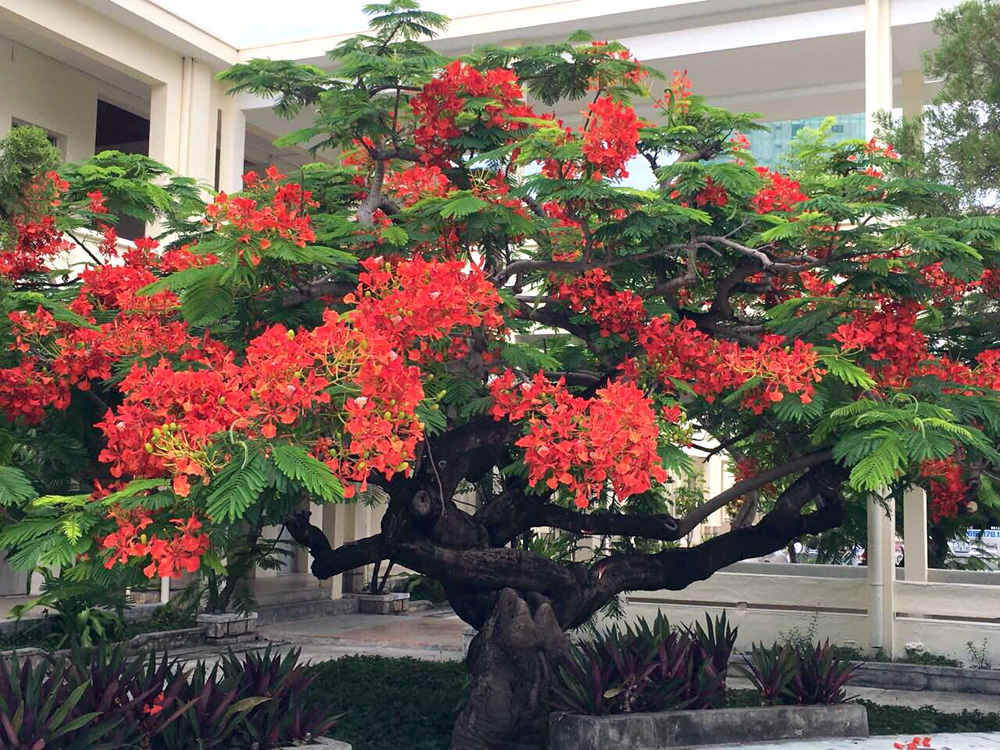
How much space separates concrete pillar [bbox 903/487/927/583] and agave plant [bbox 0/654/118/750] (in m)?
9.93

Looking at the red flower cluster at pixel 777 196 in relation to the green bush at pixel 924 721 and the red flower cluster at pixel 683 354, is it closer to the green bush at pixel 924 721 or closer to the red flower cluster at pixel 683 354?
the red flower cluster at pixel 683 354

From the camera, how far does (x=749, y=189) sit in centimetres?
695

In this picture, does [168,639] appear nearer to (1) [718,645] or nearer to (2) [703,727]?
(1) [718,645]

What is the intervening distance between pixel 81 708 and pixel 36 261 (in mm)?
3128

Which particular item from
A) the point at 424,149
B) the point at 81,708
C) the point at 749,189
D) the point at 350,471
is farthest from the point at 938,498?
the point at 81,708

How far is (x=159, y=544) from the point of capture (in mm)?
5098

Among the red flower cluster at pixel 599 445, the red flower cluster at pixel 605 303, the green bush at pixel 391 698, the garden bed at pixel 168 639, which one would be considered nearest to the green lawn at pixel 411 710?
the green bush at pixel 391 698

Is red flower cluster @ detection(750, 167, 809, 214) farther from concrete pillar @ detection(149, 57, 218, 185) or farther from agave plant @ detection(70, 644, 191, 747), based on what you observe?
concrete pillar @ detection(149, 57, 218, 185)

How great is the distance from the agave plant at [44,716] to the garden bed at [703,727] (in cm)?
329

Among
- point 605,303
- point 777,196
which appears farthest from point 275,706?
point 777,196

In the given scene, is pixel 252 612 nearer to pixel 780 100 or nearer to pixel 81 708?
pixel 81 708

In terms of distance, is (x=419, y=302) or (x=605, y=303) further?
(x=605, y=303)

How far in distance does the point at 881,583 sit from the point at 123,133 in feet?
50.9

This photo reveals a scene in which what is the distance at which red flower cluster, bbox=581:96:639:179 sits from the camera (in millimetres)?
6566
